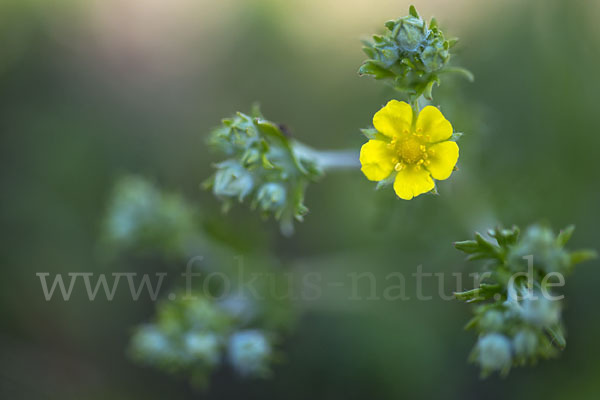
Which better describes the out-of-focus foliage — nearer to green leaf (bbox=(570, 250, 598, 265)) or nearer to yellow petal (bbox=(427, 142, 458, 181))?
yellow petal (bbox=(427, 142, 458, 181))

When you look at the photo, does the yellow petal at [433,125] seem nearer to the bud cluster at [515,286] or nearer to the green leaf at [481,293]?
the bud cluster at [515,286]

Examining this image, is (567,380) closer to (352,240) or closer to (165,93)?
(352,240)

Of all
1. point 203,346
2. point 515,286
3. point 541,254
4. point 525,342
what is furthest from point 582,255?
point 203,346

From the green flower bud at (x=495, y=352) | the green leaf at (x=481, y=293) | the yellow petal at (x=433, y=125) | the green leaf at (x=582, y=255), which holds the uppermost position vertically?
the yellow petal at (x=433, y=125)

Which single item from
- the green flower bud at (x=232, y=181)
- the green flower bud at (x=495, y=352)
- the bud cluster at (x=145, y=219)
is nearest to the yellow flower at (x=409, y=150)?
the green flower bud at (x=232, y=181)

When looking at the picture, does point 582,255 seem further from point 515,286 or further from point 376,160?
point 376,160

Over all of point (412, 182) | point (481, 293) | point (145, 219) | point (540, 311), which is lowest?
point (540, 311)

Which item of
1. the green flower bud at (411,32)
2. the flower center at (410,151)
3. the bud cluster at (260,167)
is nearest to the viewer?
the green flower bud at (411,32)
